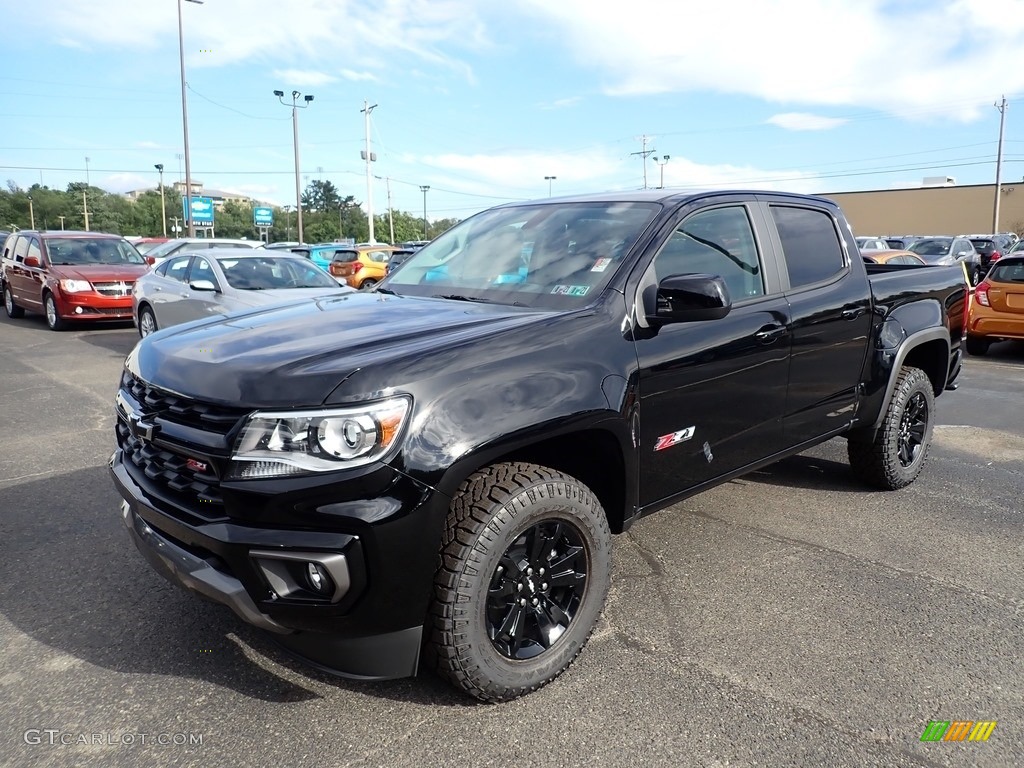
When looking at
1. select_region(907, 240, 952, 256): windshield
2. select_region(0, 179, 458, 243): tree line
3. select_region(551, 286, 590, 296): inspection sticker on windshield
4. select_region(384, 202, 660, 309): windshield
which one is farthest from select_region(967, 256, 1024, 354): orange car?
select_region(0, 179, 458, 243): tree line

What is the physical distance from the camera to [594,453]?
3004 mm

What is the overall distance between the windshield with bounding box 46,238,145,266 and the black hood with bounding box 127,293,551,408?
1210 centimetres

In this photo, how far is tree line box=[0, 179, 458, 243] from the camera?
308 ft

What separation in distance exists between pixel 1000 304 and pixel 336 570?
11.1m

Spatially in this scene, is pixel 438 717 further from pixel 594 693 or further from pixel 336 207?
pixel 336 207

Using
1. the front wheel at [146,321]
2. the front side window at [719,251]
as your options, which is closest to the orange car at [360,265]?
the front wheel at [146,321]

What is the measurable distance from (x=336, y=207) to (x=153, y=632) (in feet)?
420

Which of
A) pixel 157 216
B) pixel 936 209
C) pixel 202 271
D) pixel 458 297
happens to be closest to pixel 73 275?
pixel 202 271

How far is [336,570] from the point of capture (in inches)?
89.3

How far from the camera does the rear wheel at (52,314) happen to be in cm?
1321

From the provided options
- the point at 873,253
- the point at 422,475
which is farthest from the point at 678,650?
the point at 873,253

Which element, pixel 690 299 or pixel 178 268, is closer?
pixel 690 299

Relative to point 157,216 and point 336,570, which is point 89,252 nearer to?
point 336,570

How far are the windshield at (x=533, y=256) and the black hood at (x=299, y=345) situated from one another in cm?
19
